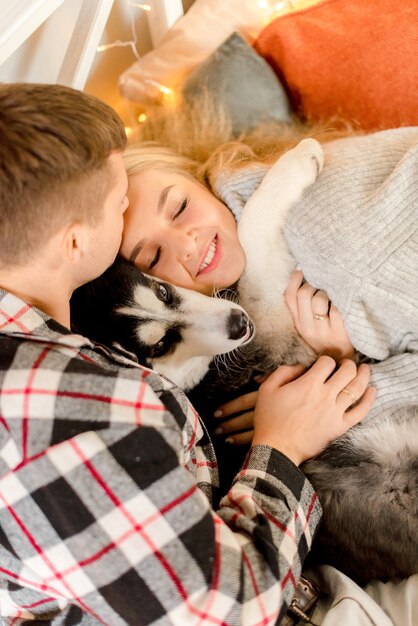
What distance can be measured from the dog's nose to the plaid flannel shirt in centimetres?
54

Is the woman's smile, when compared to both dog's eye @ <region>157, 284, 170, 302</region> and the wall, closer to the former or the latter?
dog's eye @ <region>157, 284, 170, 302</region>

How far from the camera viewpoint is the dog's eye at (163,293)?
1548 mm

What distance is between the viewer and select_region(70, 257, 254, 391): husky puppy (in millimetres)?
1516

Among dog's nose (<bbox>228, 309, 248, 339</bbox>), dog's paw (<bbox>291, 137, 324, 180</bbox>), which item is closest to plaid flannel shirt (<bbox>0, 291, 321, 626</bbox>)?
dog's nose (<bbox>228, 309, 248, 339</bbox>)

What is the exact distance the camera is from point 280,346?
1703 mm

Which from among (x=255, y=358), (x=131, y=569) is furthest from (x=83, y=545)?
(x=255, y=358)

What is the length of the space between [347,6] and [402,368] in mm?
1254

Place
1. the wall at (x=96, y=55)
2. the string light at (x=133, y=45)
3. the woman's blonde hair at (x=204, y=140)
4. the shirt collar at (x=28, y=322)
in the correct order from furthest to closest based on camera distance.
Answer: the string light at (x=133, y=45), the wall at (x=96, y=55), the woman's blonde hair at (x=204, y=140), the shirt collar at (x=28, y=322)

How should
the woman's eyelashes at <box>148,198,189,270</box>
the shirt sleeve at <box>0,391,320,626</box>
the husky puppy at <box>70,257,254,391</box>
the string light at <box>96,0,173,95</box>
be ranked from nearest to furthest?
the shirt sleeve at <box>0,391,320,626</box> → the husky puppy at <box>70,257,254,391</box> → the woman's eyelashes at <box>148,198,189,270</box> → the string light at <box>96,0,173,95</box>

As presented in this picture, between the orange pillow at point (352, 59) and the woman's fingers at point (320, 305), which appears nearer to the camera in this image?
the woman's fingers at point (320, 305)

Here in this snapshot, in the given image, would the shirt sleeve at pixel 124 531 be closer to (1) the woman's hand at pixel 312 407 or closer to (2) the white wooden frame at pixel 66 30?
(1) the woman's hand at pixel 312 407

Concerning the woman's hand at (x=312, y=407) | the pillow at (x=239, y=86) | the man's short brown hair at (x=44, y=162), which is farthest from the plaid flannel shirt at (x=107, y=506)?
the pillow at (x=239, y=86)

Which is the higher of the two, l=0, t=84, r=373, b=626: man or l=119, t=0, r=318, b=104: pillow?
l=119, t=0, r=318, b=104: pillow

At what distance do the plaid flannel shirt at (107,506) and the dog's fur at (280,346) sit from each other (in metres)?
0.49
